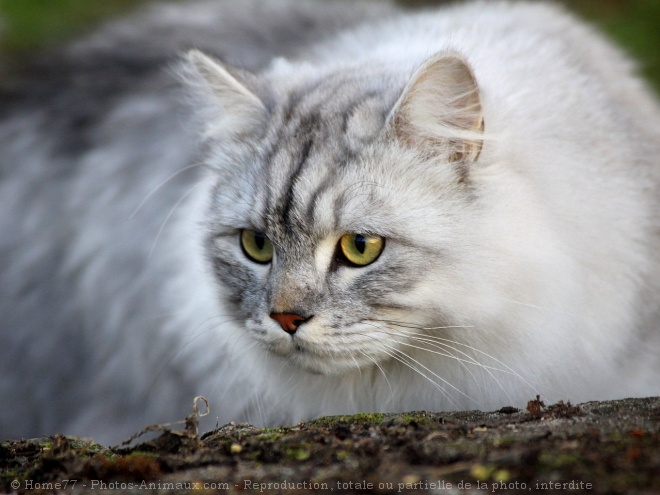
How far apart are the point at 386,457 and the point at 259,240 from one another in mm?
1082

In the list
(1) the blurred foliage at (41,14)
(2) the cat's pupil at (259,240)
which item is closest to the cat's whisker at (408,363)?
(2) the cat's pupil at (259,240)

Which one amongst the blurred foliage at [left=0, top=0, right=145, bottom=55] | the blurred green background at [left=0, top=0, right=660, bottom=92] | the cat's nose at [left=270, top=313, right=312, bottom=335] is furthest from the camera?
the blurred foliage at [left=0, top=0, right=145, bottom=55]

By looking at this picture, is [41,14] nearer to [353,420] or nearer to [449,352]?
[449,352]

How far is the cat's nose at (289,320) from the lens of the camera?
2.39m

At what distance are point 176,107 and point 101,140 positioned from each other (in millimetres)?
424

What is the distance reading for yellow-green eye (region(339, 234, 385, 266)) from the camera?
8.06 ft

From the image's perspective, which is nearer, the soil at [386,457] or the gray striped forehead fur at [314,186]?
the soil at [386,457]

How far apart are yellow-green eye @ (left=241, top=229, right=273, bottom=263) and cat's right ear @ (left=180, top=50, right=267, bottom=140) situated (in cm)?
40

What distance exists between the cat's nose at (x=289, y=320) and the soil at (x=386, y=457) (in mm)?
308

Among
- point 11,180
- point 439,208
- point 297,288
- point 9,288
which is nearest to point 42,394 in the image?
point 9,288

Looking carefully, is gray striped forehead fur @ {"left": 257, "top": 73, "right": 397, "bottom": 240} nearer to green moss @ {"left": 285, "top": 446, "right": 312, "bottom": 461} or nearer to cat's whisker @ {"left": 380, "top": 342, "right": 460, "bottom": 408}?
cat's whisker @ {"left": 380, "top": 342, "right": 460, "bottom": 408}

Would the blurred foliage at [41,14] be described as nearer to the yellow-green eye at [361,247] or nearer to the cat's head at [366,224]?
the cat's head at [366,224]

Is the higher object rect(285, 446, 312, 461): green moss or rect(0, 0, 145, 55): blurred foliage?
rect(0, 0, 145, 55): blurred foliage

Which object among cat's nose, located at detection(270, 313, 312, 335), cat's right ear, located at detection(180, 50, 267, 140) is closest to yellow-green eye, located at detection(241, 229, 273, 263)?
cat's nose, located at detection(270, 313, 312, 335)
